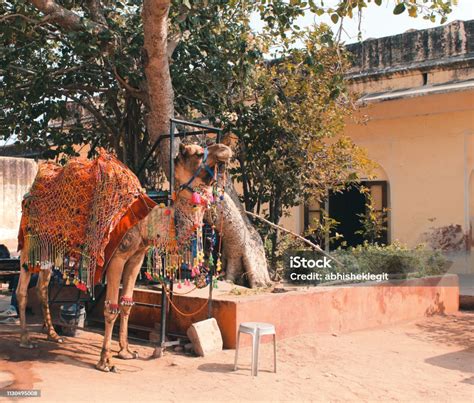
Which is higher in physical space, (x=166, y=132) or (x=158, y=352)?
(x=166, y=132)

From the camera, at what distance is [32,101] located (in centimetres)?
855

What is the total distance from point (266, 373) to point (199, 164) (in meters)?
1.95

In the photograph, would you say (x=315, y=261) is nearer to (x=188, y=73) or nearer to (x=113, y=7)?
(x=188, y=73)

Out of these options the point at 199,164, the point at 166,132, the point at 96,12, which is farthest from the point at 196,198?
the point at 96,12

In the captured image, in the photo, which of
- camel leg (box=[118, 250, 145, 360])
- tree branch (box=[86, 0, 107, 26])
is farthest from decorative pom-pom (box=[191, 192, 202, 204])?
tree branch (box=[86, 0, 107, 26])

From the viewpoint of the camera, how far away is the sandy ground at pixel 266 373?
15.8 feet

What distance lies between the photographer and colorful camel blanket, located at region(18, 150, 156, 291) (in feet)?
17.9

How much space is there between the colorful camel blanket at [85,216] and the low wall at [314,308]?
1.33 meters

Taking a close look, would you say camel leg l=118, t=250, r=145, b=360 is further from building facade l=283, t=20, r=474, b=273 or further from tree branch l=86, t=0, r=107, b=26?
building facade l=283, t=20, r=474, b=273

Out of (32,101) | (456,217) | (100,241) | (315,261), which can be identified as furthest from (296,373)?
(456,217)

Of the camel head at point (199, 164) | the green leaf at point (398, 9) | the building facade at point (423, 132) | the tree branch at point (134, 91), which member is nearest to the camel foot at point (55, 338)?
the camel head at point (199, 164)

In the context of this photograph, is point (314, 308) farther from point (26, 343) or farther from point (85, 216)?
point (26, 343)

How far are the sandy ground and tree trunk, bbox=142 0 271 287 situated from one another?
134 centimetres

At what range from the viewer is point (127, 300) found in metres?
5.73
